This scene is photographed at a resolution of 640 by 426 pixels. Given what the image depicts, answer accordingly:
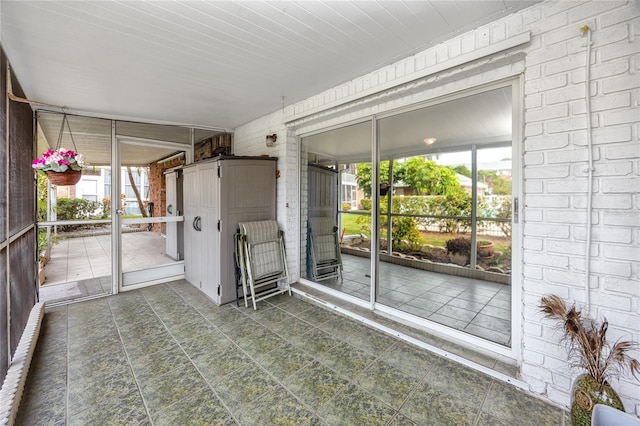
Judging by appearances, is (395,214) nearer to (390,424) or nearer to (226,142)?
(226,142)

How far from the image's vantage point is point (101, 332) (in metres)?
2.75

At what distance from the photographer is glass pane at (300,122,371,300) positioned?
3.36 meters

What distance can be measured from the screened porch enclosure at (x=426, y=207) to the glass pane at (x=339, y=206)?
1 centimetres

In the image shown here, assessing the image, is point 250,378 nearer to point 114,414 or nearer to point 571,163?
point 114,414

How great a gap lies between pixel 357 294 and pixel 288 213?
1448 millimetres

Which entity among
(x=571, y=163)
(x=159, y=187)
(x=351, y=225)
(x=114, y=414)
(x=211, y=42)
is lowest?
(x=114, y=414)

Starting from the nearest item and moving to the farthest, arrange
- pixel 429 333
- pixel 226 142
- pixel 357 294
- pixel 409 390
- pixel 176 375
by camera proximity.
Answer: pixel 409 390
pixel 176 375
pixel 429 333
pixel 357 294
pixel 226 142

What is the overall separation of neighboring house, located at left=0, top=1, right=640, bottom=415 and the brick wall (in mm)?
4267

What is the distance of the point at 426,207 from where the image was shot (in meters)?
4.96

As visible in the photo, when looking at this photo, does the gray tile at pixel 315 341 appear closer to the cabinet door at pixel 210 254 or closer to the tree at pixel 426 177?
the cabinet door at pixel 210 254

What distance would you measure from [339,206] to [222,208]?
61.1 inches

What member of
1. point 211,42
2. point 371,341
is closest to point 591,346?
point 371,341

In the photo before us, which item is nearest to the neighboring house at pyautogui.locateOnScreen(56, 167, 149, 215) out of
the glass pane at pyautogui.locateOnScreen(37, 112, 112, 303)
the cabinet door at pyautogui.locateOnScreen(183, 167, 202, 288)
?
the glass pane at pyautogui.locateOnScreen(37, 112, 112, 303)

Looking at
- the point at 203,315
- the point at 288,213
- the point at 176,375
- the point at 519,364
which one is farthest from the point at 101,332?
the point at 519,364
